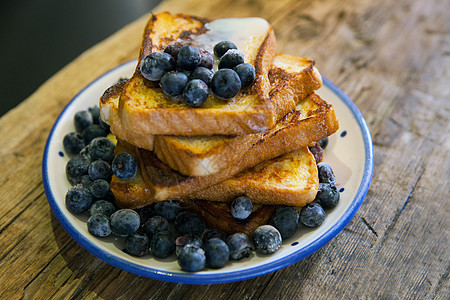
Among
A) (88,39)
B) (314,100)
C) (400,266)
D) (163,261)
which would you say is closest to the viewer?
(163,261)

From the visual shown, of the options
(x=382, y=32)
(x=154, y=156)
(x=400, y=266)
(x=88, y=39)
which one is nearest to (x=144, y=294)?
(x=154, y=156)

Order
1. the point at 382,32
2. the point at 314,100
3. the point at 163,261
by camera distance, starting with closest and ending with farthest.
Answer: the point at 163,261
the point at 314,100
the point at 382,32

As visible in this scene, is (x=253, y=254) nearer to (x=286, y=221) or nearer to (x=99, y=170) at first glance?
(x=286, y=221)

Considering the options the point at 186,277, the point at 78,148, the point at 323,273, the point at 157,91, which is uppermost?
the point at 157,91

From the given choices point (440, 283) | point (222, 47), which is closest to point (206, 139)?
point (222, 47)

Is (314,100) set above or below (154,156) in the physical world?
below

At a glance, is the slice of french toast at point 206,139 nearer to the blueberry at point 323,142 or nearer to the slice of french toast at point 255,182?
the slice of french toast at point 255,182

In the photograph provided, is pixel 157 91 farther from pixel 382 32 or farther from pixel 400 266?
pixel 382 32
